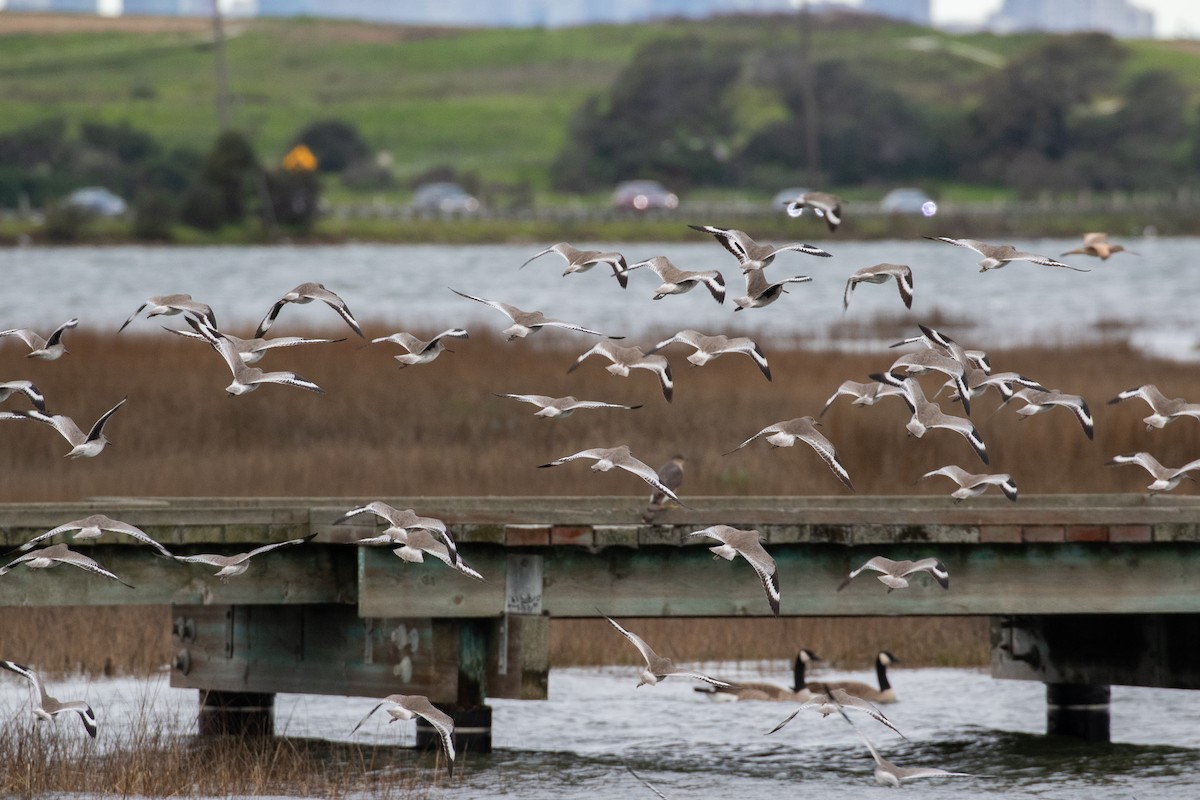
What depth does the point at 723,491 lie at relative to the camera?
2134cm

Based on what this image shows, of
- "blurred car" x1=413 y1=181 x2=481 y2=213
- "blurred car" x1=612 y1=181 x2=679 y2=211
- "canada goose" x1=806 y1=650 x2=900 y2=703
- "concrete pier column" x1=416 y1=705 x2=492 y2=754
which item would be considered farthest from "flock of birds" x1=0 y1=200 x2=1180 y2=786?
"blurred car" x1=612 y1=181 x2=679 y2=211

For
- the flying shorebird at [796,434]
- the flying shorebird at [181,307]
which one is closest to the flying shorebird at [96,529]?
the flying shorebird at [181,307]

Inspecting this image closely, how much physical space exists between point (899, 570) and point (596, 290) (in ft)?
190

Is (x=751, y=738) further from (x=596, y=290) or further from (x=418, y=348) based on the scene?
(x=596, y=290)

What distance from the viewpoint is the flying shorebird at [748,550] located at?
445 inches

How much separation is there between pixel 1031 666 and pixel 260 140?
134861mm

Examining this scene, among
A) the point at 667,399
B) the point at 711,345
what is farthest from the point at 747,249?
the point at 667,399

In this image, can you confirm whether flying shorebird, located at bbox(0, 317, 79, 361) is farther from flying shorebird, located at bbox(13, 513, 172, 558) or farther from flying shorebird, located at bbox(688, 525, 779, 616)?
flying shorebird, located at bbox(688, 525, 779, 616)

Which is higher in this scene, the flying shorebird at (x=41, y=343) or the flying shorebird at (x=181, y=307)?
the flying shorebird at (x=181, y=307)

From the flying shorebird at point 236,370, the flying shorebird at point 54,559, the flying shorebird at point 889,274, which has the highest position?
the flying shorebird at point 889,274

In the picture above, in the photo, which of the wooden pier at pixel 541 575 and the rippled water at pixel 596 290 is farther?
the rippled water at pixel 596 290

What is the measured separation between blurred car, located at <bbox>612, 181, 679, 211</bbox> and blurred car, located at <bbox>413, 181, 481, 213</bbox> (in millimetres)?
8470

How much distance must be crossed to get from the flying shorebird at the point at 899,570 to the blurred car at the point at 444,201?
96.6 metres

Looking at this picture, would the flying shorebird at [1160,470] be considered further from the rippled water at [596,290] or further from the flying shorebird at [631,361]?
the rippled water at [596,290]
